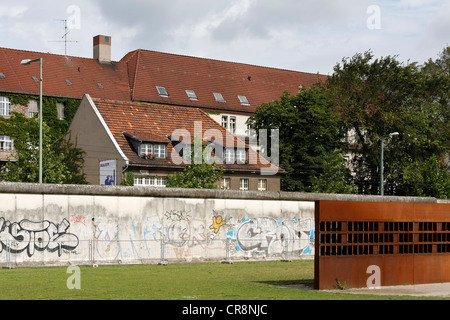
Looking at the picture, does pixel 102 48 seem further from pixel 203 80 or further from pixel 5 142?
pixel 5 142

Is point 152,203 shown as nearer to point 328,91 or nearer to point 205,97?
point 328,91

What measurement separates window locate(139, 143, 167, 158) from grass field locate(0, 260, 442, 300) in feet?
90.5

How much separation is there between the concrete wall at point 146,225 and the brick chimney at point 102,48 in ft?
169

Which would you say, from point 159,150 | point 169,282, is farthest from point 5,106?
point 169,282

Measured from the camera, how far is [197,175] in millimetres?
48344

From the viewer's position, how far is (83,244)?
2733 centimetres

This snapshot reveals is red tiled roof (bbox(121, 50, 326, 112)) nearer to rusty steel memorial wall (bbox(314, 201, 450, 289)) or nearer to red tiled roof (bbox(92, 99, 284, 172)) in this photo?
red tiled roof (bbox(92, 99, 284, 172))

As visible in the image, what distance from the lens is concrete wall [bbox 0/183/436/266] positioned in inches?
1027

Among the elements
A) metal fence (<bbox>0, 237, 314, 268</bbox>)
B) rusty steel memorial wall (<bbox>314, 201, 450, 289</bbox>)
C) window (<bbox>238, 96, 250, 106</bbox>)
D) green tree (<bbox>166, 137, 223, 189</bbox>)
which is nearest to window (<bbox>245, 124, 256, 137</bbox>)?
window (<bbox>238, 96, 250, 106</bbox>)

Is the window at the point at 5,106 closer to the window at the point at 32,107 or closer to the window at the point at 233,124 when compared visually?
the window at the point at 32,107

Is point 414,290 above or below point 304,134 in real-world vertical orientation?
below

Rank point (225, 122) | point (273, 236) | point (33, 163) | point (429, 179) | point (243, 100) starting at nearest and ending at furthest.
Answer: point (273, 236) → point (33, 163) → point (429, 179) → point (225, 122) → point (243, 100)

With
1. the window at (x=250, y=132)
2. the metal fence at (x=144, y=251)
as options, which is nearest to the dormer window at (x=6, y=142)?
the window at (x=250, y=132)

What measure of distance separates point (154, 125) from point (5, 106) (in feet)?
64.2
